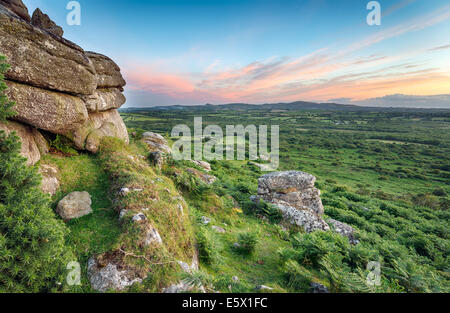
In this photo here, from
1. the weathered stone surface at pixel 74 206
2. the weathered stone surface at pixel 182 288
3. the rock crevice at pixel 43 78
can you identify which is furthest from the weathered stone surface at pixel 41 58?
the weathered stone surface at pixel 182 288

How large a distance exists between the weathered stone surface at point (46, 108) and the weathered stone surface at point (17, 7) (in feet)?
14.3

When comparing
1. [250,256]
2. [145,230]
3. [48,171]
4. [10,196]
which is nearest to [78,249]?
[145,230]

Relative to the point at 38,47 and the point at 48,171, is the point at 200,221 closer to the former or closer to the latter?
the point at 48,171

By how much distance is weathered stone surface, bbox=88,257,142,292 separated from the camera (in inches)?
214

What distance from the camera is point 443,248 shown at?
16.3 metres

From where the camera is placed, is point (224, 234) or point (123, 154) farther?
point (123, 154)

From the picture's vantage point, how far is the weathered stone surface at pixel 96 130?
11469 mm

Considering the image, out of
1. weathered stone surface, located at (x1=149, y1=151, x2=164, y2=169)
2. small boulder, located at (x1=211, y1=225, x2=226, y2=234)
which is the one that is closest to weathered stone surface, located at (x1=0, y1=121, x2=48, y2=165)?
weathered stone surface, located at (x1=149, y1=151, x2=164, y2=169)

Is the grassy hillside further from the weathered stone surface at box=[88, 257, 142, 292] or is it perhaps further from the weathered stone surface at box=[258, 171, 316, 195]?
the weathered stone surface at box=[258, 171, 316, 195]

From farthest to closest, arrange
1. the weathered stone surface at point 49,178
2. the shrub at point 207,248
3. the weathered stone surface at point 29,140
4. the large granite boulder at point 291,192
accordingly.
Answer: the large granite boulder at point 291,192
the shrub at point 207,248
the weathered stone surface at point 29,140
the weathered stone surface at point 49,178

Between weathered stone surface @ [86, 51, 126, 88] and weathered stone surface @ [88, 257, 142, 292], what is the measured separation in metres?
13.1

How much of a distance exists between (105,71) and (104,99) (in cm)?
252

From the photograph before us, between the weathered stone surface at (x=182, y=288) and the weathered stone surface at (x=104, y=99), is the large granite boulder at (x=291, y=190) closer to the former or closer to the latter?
the weathered stone surface at (x=182, y=288)
